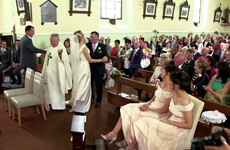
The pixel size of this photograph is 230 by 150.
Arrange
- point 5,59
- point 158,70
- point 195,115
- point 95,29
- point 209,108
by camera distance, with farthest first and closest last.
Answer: point 95,29, point 5,59, point 158,70, point 209,108, point 195,115

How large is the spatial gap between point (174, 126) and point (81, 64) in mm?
2569

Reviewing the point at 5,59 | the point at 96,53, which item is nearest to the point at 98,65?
the point at 96,53

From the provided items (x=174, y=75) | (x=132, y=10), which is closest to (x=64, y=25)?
(x=132, y=10)

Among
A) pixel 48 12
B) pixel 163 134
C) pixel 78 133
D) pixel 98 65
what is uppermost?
pixel 48 12

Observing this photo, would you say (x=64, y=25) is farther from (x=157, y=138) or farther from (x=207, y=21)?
(x=207, y=21)

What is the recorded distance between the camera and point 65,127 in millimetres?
4367

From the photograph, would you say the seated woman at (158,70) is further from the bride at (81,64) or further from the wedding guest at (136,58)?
the wedding guest at (136,58)

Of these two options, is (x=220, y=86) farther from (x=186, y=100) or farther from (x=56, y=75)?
(x=56, y=75)

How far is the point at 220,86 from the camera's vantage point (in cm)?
387

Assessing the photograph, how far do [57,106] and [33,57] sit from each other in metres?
1.47

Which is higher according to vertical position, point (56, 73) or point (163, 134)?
point (56, 73)

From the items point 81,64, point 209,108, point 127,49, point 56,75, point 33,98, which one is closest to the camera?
point 209,108

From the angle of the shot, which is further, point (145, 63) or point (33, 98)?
point (145, 63)

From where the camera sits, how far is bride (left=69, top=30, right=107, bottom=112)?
4.81 meters
